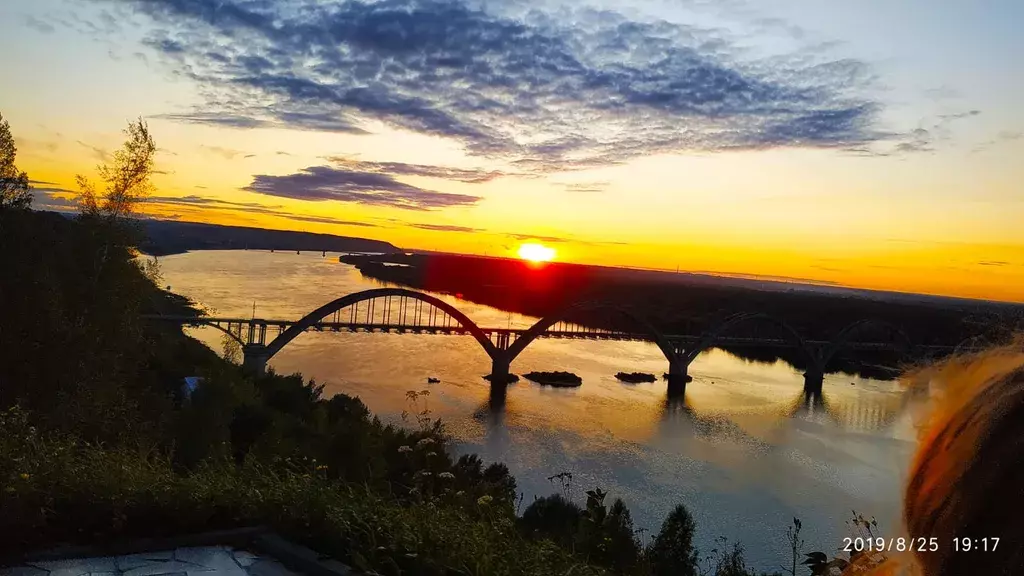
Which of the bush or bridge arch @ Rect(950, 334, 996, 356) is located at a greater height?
bridge arch @ Rect(950, 334, 996, 356)

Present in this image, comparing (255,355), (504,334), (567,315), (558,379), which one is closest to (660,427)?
(558,379)

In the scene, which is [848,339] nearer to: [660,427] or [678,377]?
[678,377]

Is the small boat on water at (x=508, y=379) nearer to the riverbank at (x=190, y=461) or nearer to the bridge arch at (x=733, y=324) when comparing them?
the bridge arch at (x=733, y=324)

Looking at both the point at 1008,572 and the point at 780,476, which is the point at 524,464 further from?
the point at 1008,572

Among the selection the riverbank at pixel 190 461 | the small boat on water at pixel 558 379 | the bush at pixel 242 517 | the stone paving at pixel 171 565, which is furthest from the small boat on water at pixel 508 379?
the stone paving at pixel 171 565

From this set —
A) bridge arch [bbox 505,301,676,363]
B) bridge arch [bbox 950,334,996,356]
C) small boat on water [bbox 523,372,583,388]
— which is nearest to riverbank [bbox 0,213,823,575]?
bridge arch [bbox 950,334,996,356]

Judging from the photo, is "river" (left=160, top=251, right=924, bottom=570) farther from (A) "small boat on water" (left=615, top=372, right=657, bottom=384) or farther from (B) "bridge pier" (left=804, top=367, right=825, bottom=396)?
(A) "small boat on water" (left=615, top=372, right=657, bottom=384)
